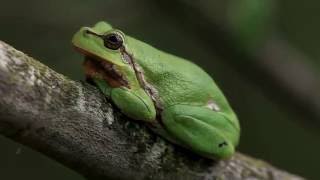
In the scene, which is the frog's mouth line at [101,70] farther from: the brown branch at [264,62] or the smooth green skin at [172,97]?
the brown branch at [264,62]

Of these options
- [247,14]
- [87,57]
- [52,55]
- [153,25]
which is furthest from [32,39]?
Answer: [87,57]

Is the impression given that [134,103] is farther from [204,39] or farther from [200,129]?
[204,39]

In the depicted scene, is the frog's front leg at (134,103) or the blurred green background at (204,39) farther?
the blurred green background at (204,39)

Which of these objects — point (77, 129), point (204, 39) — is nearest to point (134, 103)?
point (77, 129)

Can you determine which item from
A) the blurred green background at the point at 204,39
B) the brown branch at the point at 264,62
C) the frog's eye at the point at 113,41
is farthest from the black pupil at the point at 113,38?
the brown branch at the point at 264,62

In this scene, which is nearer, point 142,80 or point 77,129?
point 77,129

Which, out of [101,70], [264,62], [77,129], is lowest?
[77,129]

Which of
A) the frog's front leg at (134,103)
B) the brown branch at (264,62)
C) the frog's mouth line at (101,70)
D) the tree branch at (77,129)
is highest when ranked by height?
the brown branch at (264,62)

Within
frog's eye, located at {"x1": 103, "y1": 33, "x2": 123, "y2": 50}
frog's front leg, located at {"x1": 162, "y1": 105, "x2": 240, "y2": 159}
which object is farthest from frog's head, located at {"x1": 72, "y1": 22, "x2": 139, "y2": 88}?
frog's front leg, located at {"x1": 162, "y1": 105, "x2": 240, "y2": 159}
